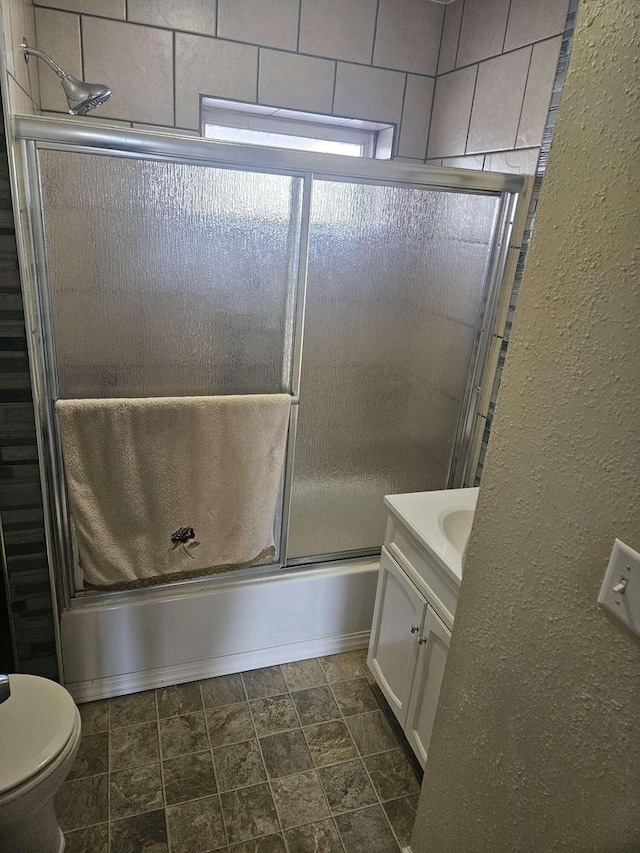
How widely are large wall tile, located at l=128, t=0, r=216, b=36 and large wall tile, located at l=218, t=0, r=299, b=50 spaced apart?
4cm

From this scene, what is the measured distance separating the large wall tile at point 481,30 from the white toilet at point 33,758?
2.25 metres

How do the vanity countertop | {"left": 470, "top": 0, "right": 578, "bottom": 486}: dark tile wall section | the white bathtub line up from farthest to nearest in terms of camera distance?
the white bathtub → {"left": 470, "top": 0, "right": 578, "bottom": 486}: dark tile wall section → the vanity countertop

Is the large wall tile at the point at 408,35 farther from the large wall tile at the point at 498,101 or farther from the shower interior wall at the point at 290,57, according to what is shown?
the large wall tile at the point at 498,101

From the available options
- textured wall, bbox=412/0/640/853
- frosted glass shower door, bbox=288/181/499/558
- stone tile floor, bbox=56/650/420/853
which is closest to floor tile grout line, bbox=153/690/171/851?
stone tile floor, bbox=56/650/420/853

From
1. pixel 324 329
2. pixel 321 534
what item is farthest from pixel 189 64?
pixel 321 534

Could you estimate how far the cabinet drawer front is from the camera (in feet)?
4.63

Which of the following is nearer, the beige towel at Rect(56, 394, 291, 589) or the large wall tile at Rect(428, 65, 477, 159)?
the beige towel at Rect(56, 394, 291, 589)

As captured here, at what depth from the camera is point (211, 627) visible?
1.88 m

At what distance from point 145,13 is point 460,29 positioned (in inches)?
42.2

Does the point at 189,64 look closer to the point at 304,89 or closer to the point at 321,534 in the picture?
the point at 304,89

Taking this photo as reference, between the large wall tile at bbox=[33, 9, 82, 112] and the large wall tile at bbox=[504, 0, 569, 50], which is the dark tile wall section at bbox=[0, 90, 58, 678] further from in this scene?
the large wall tile at bbox=[504, 0, 569, 50]

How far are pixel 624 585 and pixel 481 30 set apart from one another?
194cm

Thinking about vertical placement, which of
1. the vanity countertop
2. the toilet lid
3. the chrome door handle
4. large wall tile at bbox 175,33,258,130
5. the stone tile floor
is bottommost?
the stone tile floor

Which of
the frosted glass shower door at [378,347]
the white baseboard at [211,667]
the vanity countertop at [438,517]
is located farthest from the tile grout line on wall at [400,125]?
the white baseboard at [211,667]
